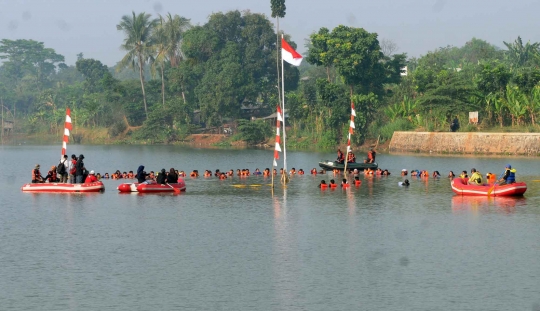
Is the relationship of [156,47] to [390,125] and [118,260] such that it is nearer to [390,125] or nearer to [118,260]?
[390,125]

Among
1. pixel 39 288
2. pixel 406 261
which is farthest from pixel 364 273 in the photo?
pixel 39 288

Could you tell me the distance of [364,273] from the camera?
25906 mm

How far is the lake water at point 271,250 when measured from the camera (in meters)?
23.0

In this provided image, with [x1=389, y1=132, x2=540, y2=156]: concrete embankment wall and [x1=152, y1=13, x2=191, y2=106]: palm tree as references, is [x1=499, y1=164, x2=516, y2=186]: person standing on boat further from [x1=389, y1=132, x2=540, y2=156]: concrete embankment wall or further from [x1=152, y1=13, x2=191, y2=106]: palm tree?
[x1=152, y1=13, x2=191, y2=106]: palm tree

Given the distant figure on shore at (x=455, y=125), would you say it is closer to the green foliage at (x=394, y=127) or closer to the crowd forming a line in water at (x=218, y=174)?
the green foliage at (x=394, y=127)

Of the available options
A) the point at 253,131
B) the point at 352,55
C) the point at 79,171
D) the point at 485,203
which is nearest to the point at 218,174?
the point at 79,171

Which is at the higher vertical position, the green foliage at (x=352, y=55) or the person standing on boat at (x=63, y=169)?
the green foliage at (x=352, y=55)

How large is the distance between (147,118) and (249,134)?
22681 millimetres

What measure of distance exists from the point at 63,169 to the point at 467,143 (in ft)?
144

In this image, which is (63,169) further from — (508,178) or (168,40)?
(168,40)

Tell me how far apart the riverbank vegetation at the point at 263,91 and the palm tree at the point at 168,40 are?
17 cm

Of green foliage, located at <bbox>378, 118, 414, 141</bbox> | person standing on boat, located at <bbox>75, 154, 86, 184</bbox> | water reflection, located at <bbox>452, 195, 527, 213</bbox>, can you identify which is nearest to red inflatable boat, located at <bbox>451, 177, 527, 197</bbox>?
water reflection, located at <bbox>452, 195, 527, 213</bbox>

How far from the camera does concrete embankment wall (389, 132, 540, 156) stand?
73.1m

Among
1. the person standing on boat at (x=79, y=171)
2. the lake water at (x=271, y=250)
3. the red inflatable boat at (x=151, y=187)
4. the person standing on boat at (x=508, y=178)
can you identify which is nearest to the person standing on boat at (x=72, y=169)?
the person standing on boat at (x=79, y=171)
